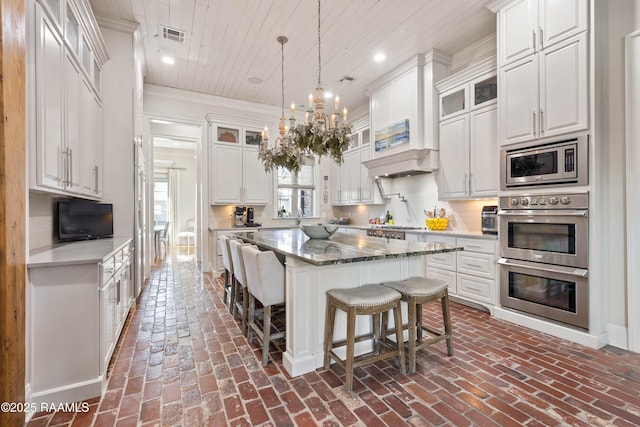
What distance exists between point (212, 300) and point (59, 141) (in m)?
2.45

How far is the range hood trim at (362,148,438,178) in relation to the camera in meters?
4.20

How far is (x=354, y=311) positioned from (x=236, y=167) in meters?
4.39

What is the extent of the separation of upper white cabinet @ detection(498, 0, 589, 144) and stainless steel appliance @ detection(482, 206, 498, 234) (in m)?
0.81

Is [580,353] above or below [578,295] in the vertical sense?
below

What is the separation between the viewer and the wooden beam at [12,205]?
4.61ft

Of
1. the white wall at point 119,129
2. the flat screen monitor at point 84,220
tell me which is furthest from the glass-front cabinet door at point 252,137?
the flat screen monitor at point 84,220

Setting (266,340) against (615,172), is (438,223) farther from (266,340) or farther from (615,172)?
(266,340)

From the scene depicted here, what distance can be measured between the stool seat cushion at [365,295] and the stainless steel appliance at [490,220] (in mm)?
2015

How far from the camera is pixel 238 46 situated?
3934mm

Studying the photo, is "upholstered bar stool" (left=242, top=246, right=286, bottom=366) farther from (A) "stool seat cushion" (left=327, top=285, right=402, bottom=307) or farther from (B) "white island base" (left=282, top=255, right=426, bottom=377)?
(A) "stool seat cushion" (left=327, top=285, right=402, bottom=307)

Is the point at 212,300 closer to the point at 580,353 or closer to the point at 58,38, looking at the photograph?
the point at 58,38

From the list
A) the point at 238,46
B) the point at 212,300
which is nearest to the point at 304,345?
the point at 212,300

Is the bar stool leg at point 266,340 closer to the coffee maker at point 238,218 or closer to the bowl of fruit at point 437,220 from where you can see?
the bowl of fruit at point 437,220

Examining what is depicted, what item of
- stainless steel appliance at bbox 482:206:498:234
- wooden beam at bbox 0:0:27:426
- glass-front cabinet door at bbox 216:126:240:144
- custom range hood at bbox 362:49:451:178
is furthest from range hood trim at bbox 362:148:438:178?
wooden beam at bbox 0:0:27:426
